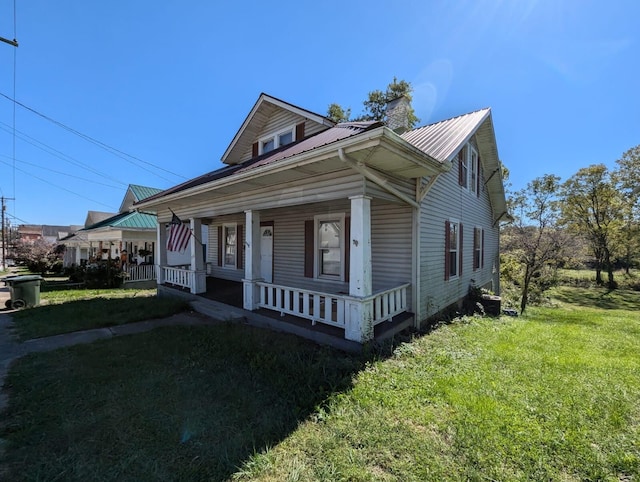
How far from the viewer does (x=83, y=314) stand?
25.1 ft

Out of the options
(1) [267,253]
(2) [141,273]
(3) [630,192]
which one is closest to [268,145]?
(1) [267,253]

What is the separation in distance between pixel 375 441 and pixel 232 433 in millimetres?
1402

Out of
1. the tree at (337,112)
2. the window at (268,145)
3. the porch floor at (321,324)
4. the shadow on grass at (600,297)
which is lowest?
the shadow on grass at (600,297)

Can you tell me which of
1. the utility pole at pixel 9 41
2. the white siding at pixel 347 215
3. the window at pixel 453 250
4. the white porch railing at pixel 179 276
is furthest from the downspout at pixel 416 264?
the utility pole at pixel 9 41

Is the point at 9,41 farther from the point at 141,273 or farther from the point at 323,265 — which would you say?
the point at 141,273

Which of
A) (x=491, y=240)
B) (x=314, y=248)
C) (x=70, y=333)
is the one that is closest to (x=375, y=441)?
(x=314, y=248)

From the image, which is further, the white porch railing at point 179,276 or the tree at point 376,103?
the tree at point 376,103

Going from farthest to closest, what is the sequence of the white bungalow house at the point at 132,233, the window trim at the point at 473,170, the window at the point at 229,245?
the white bungalow house at the point at 132,233 → the window at the point at 229,245 → the window trim at the point at 473,170

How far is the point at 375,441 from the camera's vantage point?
271cm

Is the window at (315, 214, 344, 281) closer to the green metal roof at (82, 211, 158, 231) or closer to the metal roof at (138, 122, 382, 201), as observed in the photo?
the metal roof at (138, 122, 382, 201)

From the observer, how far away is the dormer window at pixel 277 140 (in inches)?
367

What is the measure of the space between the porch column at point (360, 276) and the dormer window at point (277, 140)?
5.37m

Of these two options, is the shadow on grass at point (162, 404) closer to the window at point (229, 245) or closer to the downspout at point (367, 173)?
the downspout at point (367, 173)

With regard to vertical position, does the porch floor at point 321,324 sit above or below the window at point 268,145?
below
